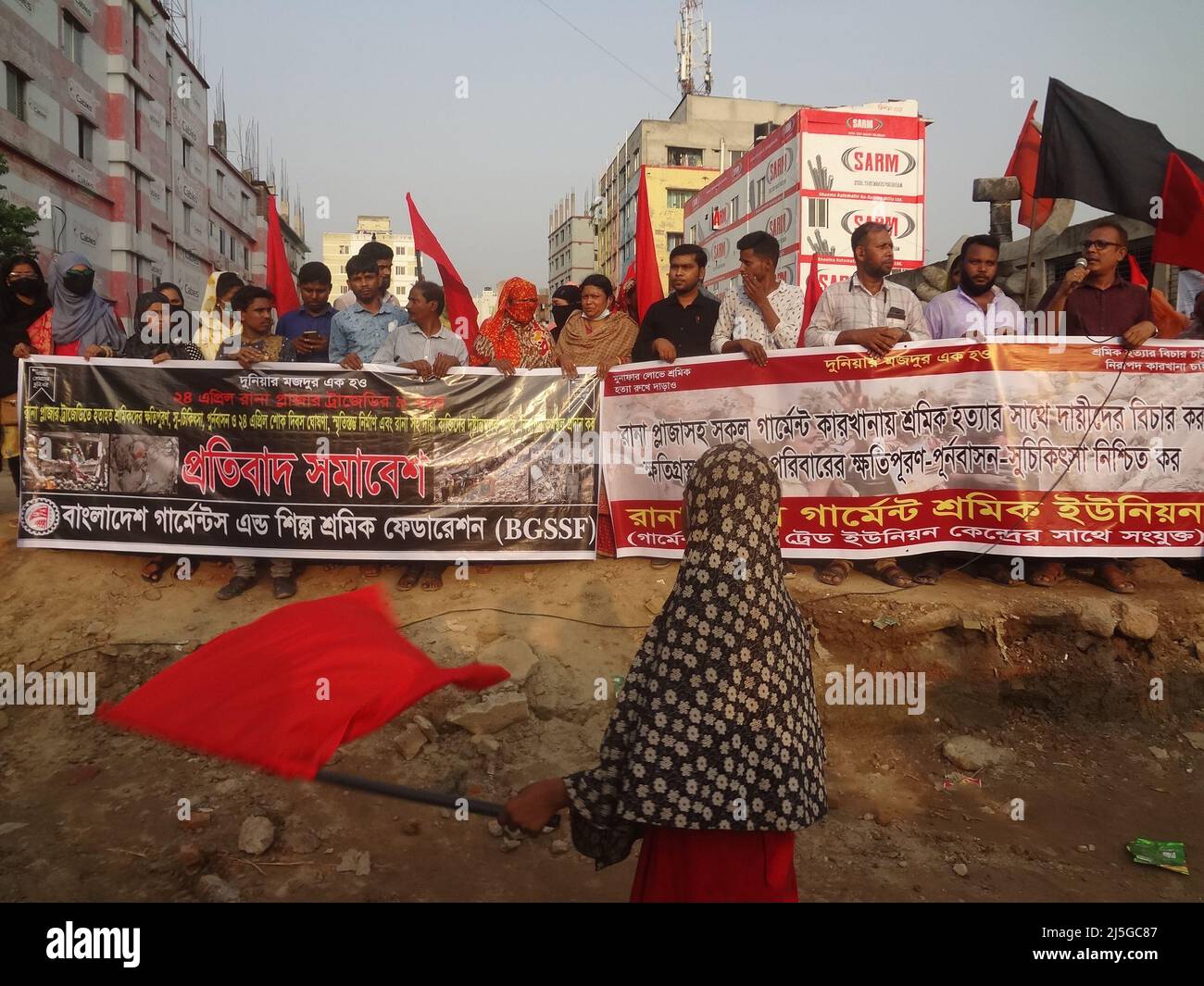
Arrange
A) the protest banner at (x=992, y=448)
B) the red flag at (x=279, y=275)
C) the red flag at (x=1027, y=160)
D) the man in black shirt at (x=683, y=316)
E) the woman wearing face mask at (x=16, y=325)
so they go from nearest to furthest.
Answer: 1. the protest banner at (x=992, y=448)
2. the man in black shirt at (x=683, y=316)
3. the woman wearing face mask at (x=16, y=325)
4. the red flag at (x=1027, y=160)
5. the red flag at (x=279, y=275)

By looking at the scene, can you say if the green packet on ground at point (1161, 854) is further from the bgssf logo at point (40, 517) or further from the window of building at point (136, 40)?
the window of building at point (136, 40)

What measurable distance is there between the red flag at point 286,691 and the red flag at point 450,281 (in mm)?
4793

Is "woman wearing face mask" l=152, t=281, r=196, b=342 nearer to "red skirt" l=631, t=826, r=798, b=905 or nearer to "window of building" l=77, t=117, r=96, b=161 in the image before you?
"red skirt" l=631, t=826, r=798, b=905

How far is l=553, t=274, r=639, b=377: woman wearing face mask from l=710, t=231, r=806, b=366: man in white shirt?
755 mm

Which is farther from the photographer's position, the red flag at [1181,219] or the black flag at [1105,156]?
the black flag at [1105,156]

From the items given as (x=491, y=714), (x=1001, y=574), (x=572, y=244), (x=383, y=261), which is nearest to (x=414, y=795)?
(x=491, y=714)

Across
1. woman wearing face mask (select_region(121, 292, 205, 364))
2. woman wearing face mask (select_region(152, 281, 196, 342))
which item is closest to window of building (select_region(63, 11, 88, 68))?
woman wearing face mask (select_region(152, 281, 196, 342))

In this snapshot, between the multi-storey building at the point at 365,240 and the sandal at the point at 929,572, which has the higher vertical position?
the multi-storey building at the point at 365,240

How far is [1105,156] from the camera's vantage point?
5.36 meters

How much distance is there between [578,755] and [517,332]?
10.9ft

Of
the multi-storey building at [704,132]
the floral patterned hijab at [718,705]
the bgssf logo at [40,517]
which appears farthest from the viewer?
the multi-storey building at [704,132]

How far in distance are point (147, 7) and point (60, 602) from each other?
33319 mm

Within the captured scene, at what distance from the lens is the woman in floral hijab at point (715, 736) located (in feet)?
6.01

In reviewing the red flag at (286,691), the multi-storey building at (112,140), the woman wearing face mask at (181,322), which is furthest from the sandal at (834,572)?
the multi-storey building at (112,140)
